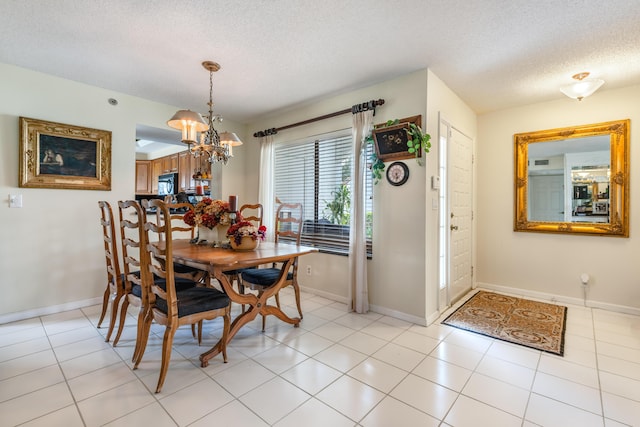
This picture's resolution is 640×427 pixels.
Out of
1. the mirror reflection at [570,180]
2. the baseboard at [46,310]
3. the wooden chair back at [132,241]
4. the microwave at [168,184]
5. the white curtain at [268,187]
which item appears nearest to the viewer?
the wooden chair back at [132,241]

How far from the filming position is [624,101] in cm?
309

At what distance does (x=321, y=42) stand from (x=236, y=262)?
6.00 feet

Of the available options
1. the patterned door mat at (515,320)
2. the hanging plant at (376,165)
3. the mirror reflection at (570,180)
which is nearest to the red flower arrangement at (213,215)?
the hanging plant at (376,165)

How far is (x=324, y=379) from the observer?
189cm

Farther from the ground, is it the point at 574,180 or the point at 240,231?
the point at 574,180

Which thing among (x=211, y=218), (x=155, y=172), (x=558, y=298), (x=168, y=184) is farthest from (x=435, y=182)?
(x=155, y=172)

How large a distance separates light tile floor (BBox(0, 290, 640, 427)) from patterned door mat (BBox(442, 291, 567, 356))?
132mm

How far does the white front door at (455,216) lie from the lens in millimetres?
3119

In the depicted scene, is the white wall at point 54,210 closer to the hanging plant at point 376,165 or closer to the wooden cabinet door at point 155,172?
the hanging plant at point 376,165

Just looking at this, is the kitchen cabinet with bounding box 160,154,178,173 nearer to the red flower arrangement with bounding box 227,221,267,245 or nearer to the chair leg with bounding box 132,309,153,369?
the red flower arrangement with bounding box 227,221,267,245

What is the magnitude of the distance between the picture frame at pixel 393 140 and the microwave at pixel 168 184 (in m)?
4.18

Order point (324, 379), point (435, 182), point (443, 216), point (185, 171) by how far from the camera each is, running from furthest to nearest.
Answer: point (185, 171) → point (443, 216) → point (435, 182) → point (324, 379)

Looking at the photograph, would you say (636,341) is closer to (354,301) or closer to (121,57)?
(354,301)

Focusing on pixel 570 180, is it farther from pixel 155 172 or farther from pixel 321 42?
pixel 155 172
